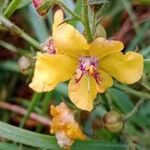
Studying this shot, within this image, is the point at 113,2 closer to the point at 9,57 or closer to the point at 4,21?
the point at 9,57

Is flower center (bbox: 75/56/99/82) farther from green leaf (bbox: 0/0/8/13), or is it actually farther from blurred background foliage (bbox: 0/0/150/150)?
green leaf (bbox: 0/0/8/13)

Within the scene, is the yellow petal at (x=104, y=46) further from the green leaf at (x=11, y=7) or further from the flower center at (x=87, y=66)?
the green leaf at (x=11, y=7)

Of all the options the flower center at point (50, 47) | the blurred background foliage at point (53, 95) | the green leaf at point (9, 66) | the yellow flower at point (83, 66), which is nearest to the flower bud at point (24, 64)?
the blurred background foliage at point (53, 95)

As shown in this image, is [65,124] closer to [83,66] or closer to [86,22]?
[83,66]

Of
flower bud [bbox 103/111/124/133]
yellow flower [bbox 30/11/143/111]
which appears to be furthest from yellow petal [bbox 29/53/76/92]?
flower bud [bbox 103/111/124/133]

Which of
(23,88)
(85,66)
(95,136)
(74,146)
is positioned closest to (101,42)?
(85,66)

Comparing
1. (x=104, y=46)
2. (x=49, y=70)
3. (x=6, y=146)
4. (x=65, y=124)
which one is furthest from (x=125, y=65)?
(x=6, y=146)
